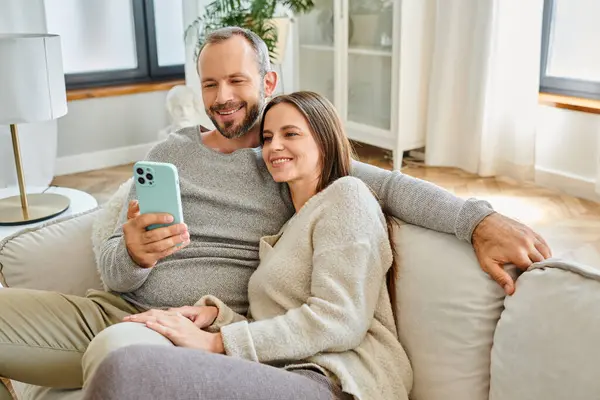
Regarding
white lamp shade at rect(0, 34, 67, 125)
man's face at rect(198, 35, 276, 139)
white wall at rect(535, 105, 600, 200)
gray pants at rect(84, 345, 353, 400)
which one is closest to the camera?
gray pants at rect(84, 345, 353, 400)

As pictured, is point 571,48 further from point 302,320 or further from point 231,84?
point 302,320

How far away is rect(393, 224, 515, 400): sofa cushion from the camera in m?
1.12

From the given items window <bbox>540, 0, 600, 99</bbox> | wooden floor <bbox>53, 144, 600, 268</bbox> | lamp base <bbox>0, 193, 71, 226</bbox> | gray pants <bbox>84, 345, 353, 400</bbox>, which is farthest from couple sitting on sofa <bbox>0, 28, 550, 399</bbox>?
window <bbox>540, 0, 600, 99</bbox>

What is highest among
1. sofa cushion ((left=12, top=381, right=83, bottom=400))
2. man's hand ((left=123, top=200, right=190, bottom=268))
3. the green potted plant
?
the green potted plant

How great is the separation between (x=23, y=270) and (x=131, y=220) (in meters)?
0.42

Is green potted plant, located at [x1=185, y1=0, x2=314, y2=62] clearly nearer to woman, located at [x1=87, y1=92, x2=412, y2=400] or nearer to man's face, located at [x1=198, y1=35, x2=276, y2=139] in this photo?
man's face, located at [x1=198, y1=35, x2=276, y2=139]

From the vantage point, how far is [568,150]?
3.45 metres

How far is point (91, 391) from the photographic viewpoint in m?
0.93

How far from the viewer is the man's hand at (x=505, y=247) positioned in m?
1.10

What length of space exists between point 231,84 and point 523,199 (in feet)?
7.57

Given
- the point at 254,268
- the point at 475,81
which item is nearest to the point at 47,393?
the point at 254,268

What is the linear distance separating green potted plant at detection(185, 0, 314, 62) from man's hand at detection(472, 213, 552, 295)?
2.73m

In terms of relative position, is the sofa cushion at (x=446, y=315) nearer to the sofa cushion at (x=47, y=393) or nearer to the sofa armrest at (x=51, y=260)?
the sofa cushion at (x=47, y=393)

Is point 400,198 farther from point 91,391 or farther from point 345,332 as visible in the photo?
point 91,391
